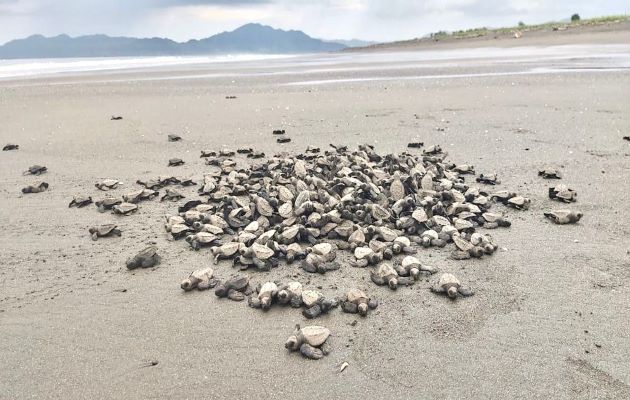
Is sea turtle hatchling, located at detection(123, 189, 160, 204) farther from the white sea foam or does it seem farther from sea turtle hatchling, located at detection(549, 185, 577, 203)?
the white sea foam

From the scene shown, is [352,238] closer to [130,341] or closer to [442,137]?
[130,341]

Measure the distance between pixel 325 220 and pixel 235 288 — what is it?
1.17m

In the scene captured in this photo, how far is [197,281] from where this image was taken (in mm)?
3557

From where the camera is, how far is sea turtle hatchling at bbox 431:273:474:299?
3.32 meters

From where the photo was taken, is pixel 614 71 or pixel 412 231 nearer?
pixel 412 231

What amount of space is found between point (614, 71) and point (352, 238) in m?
13.8

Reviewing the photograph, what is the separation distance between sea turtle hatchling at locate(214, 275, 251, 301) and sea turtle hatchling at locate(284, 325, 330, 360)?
0.66 m

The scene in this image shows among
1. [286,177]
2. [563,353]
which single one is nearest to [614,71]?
[286,177]

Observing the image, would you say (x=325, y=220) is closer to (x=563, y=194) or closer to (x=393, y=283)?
(x=393, y=283)

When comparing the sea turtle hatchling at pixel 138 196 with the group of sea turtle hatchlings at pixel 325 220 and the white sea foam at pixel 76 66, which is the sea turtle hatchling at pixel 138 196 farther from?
the white sea foam at pixel 76 66

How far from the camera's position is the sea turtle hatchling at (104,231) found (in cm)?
451

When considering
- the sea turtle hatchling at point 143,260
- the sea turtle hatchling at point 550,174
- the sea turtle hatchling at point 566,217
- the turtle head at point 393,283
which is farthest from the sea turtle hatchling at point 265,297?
the sea turtle hatchling at point 550,174

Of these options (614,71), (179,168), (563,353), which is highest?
(614,71)

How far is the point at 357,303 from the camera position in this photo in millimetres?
3213
